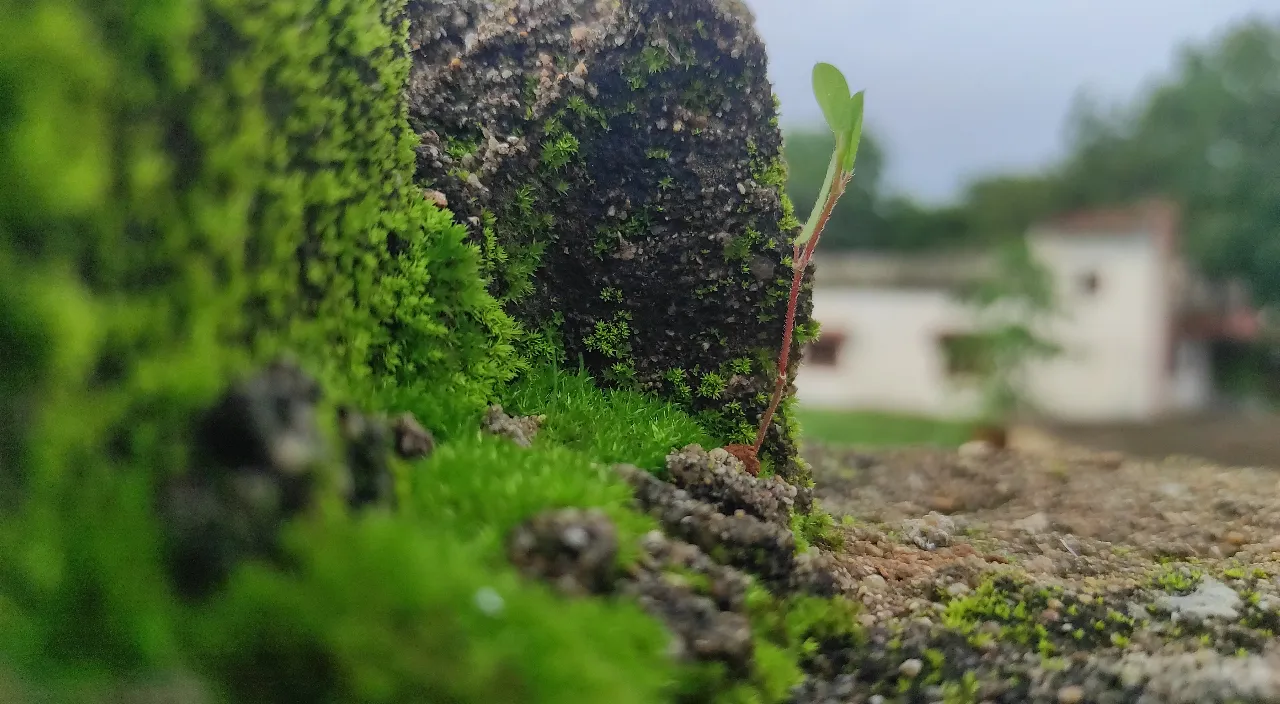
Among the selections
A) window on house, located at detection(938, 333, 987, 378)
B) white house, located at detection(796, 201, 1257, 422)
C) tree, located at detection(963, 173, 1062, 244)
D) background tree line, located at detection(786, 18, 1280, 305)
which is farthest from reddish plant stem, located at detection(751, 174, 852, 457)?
tree, located at detection(963, 173, 1062, 244)

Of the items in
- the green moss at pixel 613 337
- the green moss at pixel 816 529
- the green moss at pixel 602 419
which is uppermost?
the green moss at pixel 613 337

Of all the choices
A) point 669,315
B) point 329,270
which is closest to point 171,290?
point 329,270

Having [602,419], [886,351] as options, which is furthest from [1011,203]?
[602,419]

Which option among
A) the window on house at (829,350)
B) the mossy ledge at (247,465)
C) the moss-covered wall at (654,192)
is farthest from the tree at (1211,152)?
the mossy ledge at (247,465)

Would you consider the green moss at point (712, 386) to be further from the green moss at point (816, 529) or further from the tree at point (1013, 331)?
the tree at point (1013, 331)

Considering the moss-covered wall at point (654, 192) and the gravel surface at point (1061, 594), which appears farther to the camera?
the moss-covered wall at point (654, 192)

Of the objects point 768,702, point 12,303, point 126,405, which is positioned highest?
point 12,303

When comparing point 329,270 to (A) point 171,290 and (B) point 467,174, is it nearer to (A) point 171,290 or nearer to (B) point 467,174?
(A) point 171,290
